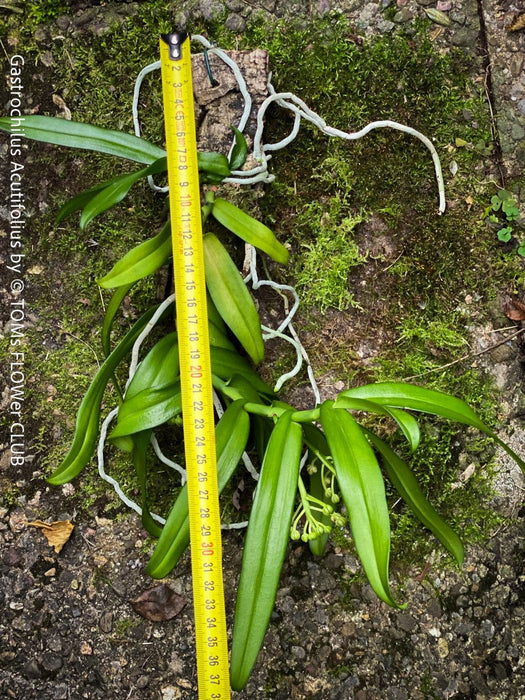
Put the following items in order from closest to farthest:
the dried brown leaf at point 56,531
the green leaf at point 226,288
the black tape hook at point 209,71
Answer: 1. the green leaf at point 226,288
2. the black tape hook at point 209,71
3. the dried brown leaf at point 56,531

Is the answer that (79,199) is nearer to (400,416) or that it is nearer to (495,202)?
(400,416)

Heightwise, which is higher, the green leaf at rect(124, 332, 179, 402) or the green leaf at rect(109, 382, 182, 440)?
the green leaf at rect(124, 332, 179, 402)

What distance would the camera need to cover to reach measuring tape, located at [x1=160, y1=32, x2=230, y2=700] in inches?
48.6

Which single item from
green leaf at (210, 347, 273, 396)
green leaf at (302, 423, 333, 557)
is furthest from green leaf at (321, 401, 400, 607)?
green leaf at (210, 347, 273, 396)

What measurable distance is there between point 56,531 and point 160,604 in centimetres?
34

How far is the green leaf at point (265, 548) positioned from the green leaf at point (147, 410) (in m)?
0.26

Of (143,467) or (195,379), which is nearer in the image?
(195,379)

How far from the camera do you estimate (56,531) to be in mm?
1770

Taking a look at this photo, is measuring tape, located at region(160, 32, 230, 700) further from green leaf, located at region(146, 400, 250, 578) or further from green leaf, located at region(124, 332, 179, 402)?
green leaf, located at region(124, 332, 179, 402)

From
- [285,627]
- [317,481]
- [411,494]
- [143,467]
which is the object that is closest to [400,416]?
[411,494]

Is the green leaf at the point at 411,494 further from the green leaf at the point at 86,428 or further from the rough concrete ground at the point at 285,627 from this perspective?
the green leaf at the point at 86,428

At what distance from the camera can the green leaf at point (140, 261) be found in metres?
1.42

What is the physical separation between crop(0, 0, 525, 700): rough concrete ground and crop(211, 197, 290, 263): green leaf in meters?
0.77

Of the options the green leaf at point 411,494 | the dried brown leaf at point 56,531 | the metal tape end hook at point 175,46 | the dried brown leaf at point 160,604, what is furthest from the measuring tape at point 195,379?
the dried brown leaf at point 56,531
